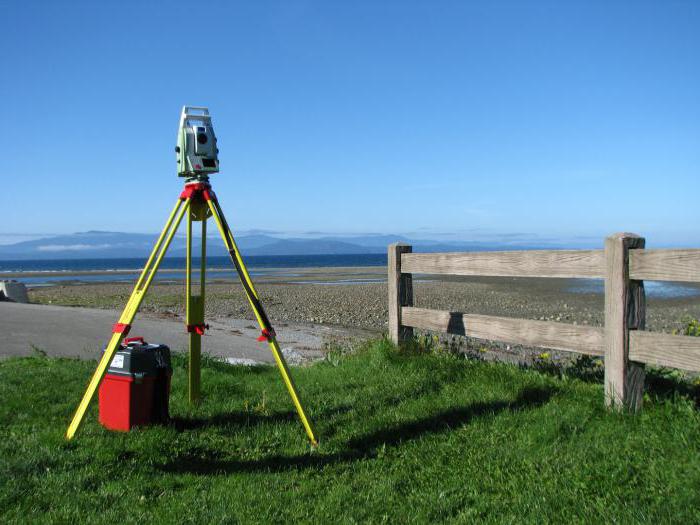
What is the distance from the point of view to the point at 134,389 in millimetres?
5211

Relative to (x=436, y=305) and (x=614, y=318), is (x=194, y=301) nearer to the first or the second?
(x=614, y=318)

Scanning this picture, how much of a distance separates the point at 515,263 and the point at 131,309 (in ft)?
12.5

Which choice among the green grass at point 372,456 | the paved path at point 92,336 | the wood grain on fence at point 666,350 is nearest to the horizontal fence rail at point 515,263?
the wood grain on fence at point 666,350

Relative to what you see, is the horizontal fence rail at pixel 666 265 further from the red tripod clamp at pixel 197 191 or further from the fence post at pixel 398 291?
the red tripod clamp at pixel 197 191

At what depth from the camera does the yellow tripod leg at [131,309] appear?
483cm

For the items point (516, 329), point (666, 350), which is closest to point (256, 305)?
point (516, 329)

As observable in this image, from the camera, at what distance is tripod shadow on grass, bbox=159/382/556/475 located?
15.3 ft

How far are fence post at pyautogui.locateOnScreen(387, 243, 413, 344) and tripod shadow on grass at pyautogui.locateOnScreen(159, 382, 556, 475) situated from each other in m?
2.22

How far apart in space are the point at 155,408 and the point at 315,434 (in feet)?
4.62

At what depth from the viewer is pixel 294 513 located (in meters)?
3.85

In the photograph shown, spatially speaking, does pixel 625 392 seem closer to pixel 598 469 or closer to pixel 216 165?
pixel 598 469

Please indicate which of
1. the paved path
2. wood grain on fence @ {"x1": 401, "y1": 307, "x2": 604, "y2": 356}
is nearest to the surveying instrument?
wood grain on fence @ {"x1": 401, "y1": 307, "x2": 604, "y2": 356}

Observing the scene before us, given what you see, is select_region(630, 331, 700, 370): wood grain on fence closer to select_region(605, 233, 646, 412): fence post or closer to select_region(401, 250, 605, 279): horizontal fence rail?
select_region(605, 233, 646, 412): fence post

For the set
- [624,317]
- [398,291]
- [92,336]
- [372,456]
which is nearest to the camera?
[372,456]
